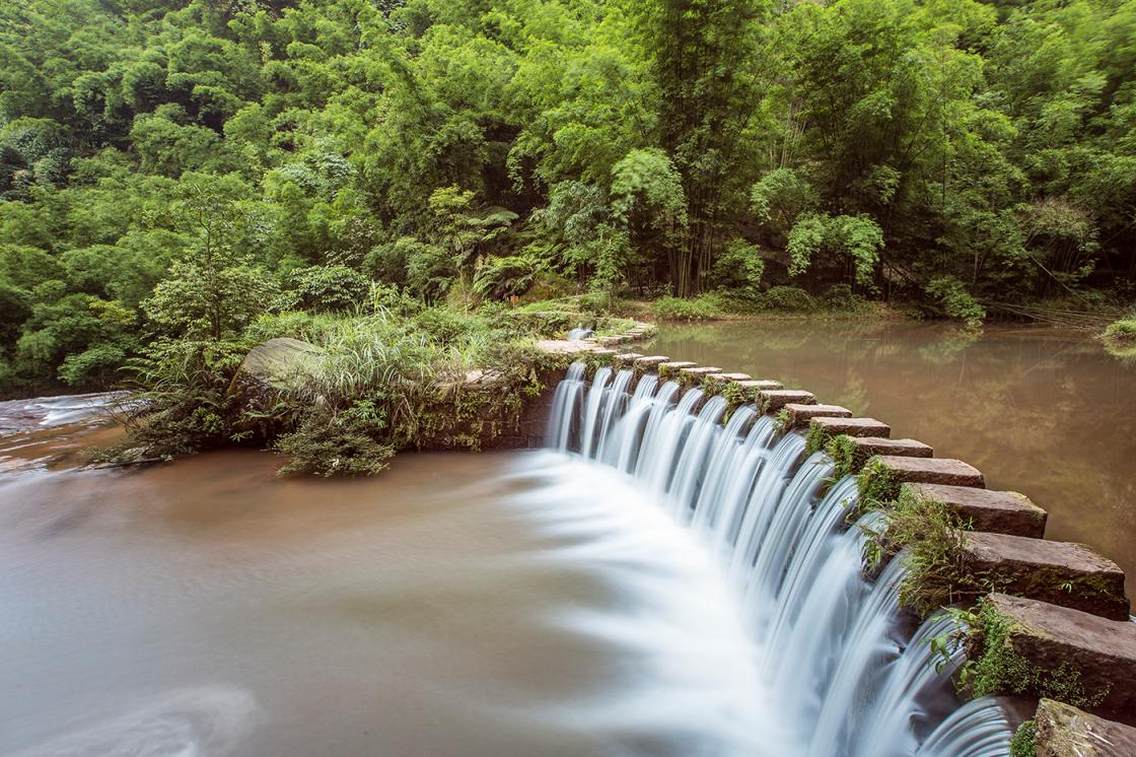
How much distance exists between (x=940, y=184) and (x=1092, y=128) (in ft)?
15.3

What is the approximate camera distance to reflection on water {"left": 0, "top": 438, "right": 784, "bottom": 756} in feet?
9.52

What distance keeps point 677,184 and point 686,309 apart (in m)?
3.14

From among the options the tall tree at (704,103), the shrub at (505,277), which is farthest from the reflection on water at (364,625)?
the tall tree at (704,103)

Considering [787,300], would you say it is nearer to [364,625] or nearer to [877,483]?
[877,483]

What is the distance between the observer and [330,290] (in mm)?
12039

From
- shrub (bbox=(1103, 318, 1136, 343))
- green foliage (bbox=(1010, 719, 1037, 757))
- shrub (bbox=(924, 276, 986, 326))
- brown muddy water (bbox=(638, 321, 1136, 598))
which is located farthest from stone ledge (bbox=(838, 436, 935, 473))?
shrub (bbox=(924, 276, 986, 326))

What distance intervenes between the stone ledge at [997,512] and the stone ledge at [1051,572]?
0.42 ft

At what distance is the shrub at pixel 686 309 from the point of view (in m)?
14.0

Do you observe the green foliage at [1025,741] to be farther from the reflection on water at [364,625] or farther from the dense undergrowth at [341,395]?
the dense undergrowth at [341,395]

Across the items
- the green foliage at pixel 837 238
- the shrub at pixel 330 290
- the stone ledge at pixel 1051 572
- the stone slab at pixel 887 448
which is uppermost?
the green foliage at pixel 837 238

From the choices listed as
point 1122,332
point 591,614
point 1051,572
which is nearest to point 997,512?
point 1051,572

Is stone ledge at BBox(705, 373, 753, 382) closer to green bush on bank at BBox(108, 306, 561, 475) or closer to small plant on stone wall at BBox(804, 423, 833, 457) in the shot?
small plant on stone wall at BBox(804, 423, 833, 457)

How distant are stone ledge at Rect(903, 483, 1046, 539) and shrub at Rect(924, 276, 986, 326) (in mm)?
15374

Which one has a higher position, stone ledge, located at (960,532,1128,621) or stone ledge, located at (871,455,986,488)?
stone ledge, located at (871,455,986,488)
